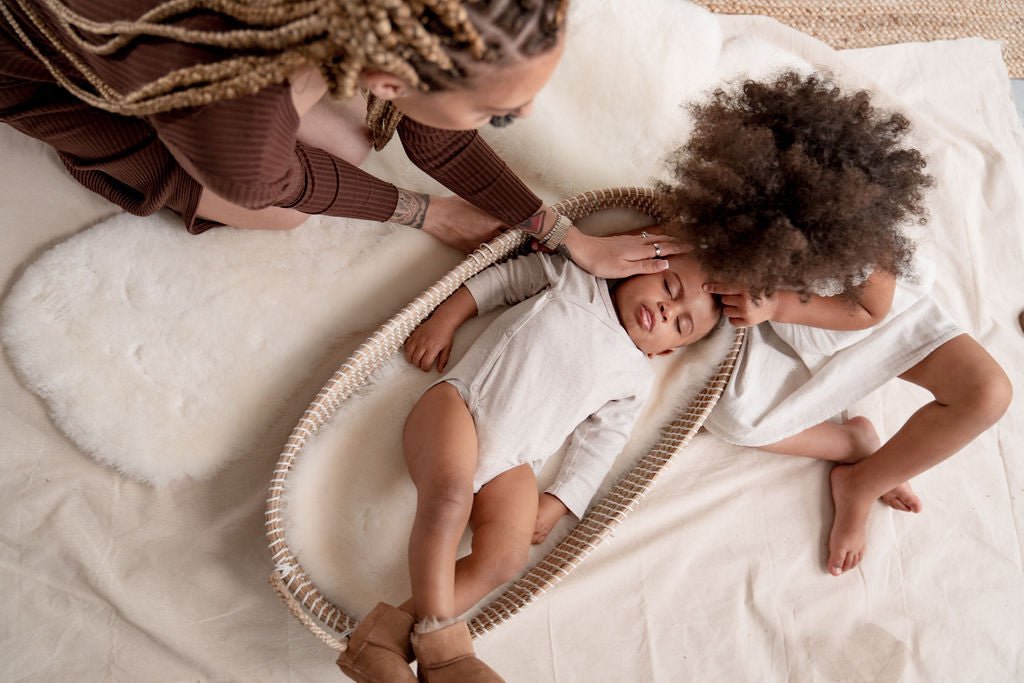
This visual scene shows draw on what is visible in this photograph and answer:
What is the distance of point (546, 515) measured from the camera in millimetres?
1073

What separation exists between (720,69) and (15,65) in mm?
1057

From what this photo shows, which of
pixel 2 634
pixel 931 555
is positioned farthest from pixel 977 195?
pixel 2 634

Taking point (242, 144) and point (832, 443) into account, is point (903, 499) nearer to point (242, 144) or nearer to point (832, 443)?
point (832, 443)

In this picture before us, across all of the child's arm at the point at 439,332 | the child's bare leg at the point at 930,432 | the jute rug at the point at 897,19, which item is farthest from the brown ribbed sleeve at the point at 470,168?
the jute rug at the point at 897,19

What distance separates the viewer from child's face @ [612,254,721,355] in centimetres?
110

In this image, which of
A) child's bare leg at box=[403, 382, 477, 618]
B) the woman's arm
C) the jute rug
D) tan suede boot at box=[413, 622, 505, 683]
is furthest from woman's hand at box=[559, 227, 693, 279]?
the jute rug

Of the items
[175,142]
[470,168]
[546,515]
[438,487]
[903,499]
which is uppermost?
[175,142]

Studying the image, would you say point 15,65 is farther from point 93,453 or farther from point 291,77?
point 93,453

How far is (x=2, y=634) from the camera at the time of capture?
3.03 ft

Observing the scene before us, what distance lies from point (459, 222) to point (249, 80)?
532 millimetres

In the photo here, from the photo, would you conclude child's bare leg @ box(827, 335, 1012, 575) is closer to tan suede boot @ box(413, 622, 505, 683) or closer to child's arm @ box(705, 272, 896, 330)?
child's arm @ box(705, 272, 896, 330)

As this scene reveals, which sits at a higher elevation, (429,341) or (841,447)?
(429,341)

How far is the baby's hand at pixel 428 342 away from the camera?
109 cm

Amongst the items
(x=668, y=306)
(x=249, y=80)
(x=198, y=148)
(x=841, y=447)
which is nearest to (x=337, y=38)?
(x=249, y=80)
